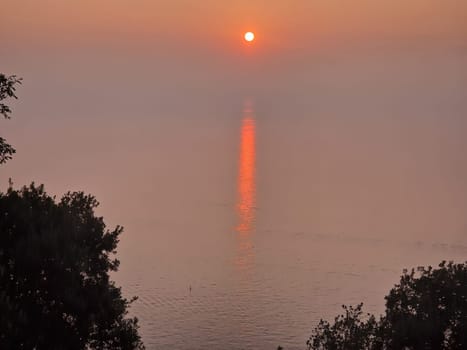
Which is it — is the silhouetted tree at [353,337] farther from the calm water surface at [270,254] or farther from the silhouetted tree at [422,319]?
the calm water surface at [270,254]

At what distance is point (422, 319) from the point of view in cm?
2667

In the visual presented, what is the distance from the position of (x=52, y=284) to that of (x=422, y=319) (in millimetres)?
16117

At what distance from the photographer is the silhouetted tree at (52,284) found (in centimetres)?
2311

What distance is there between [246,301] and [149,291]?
47.6 ft

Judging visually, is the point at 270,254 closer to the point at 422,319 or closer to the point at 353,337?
the point at 353,337

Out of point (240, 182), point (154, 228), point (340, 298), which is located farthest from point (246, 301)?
point (240, 182)

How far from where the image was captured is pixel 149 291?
86.9m

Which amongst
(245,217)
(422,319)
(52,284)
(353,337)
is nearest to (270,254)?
(245,217)

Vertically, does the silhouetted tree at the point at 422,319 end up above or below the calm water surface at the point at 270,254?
below

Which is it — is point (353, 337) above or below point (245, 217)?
below

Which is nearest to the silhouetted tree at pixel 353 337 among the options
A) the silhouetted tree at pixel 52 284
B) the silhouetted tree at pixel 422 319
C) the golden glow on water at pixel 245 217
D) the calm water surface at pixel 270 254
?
the silhouetted tree at pixel 422 319

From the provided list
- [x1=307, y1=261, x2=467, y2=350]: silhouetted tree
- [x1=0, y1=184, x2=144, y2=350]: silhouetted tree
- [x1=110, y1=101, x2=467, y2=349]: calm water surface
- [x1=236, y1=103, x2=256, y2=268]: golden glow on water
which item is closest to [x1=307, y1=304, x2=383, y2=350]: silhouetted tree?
[x1=307, y1=261, x2=467, y2=350]: silhouetted tree

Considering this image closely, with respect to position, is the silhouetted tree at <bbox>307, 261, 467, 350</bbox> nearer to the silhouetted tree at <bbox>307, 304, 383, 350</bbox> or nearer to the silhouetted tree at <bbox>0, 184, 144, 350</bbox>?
the silhouetted tree at <bbox>307, 304, 383, 350</bbox>

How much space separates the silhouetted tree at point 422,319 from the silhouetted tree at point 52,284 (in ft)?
37.9
